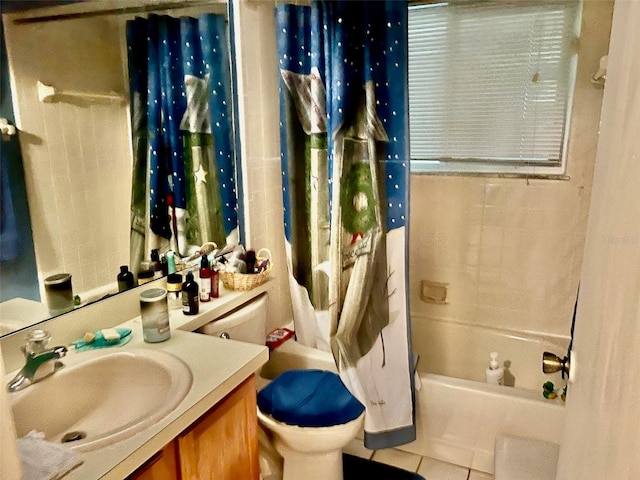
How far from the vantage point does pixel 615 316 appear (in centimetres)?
64

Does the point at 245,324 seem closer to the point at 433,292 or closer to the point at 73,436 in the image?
the point at 73,436

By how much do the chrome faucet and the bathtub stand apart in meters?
1.02

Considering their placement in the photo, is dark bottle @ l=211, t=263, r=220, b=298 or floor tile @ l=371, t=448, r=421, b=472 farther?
floor tile @ l=371, t=448, r=421, b=472

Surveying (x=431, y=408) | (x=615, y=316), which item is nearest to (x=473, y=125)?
(x=431, y=408)

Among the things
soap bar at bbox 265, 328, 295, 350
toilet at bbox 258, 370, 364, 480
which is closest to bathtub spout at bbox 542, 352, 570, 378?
toilet at bbox 258, 370, 364, 480

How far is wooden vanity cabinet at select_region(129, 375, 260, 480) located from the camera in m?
1.07

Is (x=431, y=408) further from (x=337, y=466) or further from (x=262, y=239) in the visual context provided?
(x=262, y=239)

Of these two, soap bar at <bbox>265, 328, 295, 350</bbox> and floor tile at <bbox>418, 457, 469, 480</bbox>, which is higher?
soap bar at <bbox>265, 328, 295, 350</bbox>

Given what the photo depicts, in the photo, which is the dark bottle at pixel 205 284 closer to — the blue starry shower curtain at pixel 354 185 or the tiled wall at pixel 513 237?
the blue starry shower curtain at pixel 354 185

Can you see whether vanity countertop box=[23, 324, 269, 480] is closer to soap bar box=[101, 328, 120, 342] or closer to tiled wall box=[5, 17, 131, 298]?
soap bar box=[101, 328, 120, 342]

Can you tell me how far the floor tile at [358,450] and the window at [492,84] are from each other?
1.28 m

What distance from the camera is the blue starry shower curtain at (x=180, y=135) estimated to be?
5.39ft

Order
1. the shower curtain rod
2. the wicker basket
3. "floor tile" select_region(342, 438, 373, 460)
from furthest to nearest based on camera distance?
"floor tile" select_region(342, 438, 373, 460) → the wicker basket → the shower curtain rod

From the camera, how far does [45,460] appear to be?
2.90 feet
